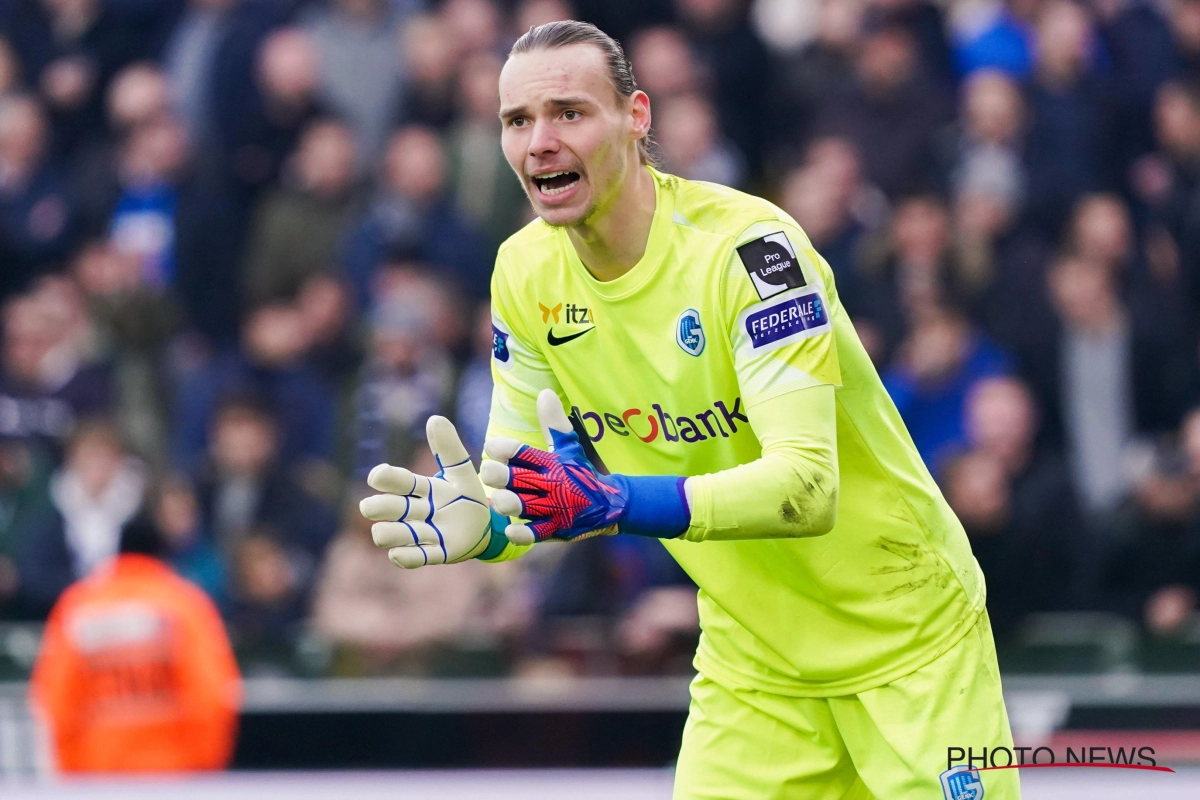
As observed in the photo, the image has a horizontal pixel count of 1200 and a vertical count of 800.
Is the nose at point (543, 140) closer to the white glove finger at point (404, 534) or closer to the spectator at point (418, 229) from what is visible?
the white glove finger at point (404, 534)

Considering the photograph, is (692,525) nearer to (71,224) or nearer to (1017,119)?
(1017,119)

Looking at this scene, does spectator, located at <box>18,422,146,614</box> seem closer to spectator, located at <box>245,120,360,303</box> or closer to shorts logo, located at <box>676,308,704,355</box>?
spectator, located at <box>245,120,360,303</box>

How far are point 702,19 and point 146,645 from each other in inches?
203

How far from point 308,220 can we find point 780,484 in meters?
7.06

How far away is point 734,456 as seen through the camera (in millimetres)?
4371

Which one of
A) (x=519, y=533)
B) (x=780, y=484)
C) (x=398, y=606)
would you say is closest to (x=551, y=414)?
(x=519, y=533)

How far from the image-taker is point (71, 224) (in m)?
10.9

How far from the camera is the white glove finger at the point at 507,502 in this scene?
368cm

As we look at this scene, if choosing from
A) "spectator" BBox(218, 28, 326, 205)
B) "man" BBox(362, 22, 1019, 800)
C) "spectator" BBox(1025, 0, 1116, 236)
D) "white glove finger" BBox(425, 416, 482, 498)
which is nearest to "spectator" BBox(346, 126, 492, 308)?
"spectator" BBox(218, 28, 326, 205)

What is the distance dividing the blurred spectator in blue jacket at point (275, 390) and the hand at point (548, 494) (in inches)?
239

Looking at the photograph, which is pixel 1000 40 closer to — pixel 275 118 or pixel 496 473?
pixel 275 118

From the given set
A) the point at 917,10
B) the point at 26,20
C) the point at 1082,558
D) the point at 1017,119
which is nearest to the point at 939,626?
the point at 1082,558

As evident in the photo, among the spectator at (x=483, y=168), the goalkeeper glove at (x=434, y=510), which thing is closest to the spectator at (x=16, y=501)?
the spectator at (x=483, y=168)

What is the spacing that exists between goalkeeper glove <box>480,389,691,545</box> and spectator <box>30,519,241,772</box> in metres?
4.28
